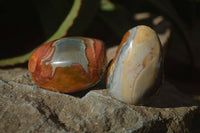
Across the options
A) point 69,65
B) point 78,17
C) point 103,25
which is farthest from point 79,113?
point 103,25

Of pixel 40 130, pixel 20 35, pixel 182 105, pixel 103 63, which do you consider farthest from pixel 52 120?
pixel 20 35

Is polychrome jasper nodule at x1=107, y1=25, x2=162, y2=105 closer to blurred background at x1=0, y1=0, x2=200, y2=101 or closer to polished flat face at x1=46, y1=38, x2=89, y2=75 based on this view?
polished flat face at x1=46, y1=38, x2=89, y2=75

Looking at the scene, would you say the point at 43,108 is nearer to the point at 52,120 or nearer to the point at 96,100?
the point at 52,120

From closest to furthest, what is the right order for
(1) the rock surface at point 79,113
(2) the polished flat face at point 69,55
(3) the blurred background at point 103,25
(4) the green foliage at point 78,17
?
(1) the rock surface at point 79,113
(2) the polished flat face at point 69,55
(4) the green foliage at point 78,17
(3) the blurred background at point 103,25

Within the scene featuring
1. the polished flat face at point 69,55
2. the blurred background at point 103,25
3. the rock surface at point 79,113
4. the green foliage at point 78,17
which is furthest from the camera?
the blurred background at point 103,25

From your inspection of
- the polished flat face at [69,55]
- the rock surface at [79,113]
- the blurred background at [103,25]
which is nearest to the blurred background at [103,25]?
the blurred background at [103,25]

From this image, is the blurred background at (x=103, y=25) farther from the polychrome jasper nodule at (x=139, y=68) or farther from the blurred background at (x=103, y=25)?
the polychrome jasper nodule at (x=139, y=68)

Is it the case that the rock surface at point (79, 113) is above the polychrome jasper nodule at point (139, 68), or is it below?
below
